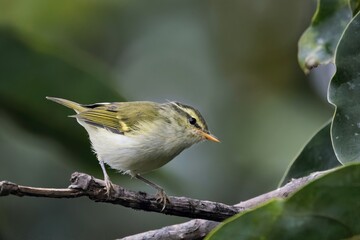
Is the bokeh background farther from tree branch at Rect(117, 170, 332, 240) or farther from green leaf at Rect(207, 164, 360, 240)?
green leaf at Rect(207, 164, 360, 240)

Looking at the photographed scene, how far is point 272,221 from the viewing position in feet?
5.27

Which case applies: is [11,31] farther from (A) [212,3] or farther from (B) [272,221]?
(A) [212,3]

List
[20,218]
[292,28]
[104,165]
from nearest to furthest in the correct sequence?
[104,165]
[20,218]
[292,28]

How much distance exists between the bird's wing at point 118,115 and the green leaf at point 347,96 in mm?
1461

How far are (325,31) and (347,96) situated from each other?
638mm

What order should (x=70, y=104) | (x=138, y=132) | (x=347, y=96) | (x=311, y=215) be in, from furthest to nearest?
(x=70, y=104), (x=138, y=132), (x=347, y=96), (x=311, y=215)

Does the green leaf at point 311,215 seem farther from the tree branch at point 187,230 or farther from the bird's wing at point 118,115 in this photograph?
the bird's wing at point 118,115

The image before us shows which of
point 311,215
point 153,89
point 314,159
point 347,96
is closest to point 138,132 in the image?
point 314,159

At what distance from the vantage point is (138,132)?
3.42 m

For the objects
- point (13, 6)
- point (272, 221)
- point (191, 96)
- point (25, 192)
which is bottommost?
point (272, 221)

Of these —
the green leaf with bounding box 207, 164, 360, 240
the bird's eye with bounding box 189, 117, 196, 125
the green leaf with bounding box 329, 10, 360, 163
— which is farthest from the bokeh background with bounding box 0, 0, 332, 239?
the green leaf with bounding box 207, 164, 360, 240

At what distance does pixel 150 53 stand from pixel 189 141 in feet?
8.59

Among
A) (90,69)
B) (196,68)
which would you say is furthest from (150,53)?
(90,69)

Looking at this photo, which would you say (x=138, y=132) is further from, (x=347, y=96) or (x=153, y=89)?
(x=153, y=89)
